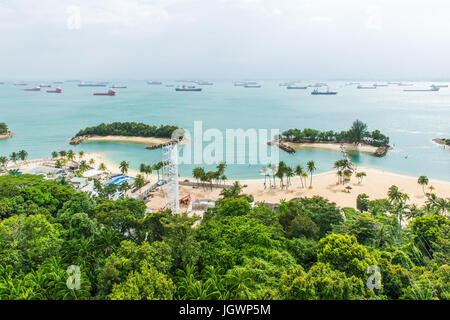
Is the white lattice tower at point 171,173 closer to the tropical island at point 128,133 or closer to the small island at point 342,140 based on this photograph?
the small island at point 342,140

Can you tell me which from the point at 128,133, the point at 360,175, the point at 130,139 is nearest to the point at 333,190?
the point at 360,175

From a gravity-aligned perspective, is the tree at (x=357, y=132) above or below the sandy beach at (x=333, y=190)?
above

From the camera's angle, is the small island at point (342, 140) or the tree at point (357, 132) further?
the tree at point (357, 132)

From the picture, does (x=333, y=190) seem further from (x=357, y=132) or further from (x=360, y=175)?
(x=357, y=132)
